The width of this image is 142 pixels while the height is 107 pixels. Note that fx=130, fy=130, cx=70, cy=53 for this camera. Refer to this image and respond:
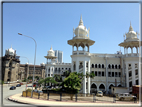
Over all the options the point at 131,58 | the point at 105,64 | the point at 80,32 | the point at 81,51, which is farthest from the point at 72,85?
the point at 131,58

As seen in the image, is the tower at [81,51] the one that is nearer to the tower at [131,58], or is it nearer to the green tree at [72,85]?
the green tree at [72,85]

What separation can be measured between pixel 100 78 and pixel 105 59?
17.4ft

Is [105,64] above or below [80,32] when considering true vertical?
below

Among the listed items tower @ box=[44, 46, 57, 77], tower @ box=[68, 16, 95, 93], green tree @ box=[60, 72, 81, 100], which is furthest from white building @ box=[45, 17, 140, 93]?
tower @ box=[44, 46, 57, 77]

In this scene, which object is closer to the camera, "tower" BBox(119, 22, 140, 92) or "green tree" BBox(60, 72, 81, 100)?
"green tree" BBox(60, 72, 81, 100)

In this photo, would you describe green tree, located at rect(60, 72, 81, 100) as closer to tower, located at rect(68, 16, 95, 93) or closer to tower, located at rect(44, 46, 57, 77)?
tower, located at rect(68, 16, 95, 93)

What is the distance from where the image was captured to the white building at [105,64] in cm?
3103

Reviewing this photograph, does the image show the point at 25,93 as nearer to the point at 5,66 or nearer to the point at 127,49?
the point at 127,49

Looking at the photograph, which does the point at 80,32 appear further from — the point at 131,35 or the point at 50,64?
the point at 50,64

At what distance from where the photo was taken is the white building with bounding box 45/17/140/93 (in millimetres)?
31031

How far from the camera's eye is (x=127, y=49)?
33.7 m

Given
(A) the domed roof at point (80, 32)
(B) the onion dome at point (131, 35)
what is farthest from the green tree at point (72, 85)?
(B) the onion dome at point (131, 35)

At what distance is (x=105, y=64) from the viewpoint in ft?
117

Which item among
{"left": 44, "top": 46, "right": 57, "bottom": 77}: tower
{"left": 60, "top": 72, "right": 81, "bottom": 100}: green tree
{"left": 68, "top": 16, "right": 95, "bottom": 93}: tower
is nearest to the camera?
{"left": 60, "top": 72, "right": 81, "bottom": 100}: green tree
